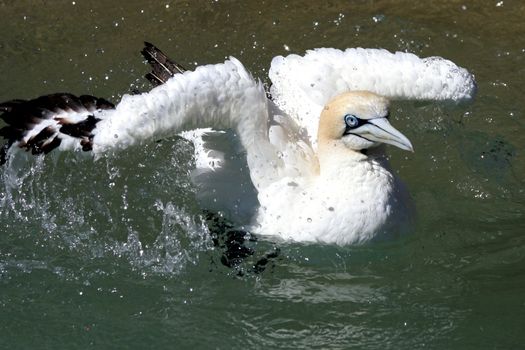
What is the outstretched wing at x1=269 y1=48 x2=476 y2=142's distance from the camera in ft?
21.3

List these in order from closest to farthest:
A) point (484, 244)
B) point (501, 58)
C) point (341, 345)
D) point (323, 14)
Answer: point (341, 345) < point (484, 244) < point (501, 58) < point (323, 14)

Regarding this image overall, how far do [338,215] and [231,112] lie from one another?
0.86m

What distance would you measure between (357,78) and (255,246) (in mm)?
1326

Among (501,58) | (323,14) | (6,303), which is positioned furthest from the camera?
(323,14)

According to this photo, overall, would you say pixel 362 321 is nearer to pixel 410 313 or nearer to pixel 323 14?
pixel 410 313

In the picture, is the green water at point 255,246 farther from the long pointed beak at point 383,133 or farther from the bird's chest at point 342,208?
the long pointed beak at point 383,133

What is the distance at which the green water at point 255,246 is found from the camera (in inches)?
225

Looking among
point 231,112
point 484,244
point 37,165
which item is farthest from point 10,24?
point 484,244

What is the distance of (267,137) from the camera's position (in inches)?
238

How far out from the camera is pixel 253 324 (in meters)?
5.76

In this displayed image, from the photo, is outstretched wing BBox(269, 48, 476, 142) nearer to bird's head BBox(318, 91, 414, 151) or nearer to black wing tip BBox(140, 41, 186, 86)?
bird's head BBox(318, 91, 414, 151)

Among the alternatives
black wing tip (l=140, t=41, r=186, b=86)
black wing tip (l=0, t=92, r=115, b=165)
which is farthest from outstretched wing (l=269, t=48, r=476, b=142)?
black wing tip (l=0, t=92, r=115, b=165)

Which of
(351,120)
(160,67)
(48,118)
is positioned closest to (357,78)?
(351,120)

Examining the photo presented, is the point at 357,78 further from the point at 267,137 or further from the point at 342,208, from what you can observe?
the point at 342,208
